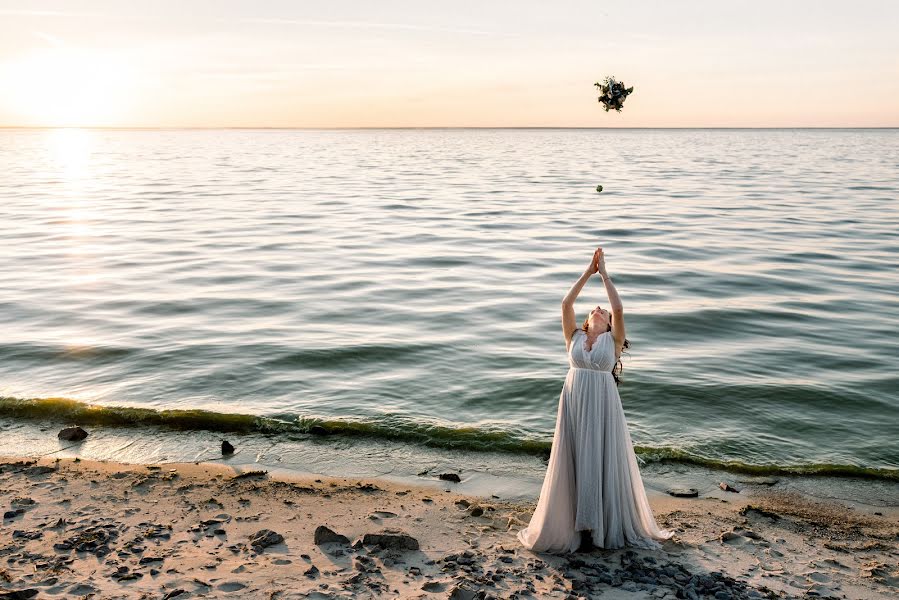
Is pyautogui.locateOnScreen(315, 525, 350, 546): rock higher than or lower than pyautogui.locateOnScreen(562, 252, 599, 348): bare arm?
lower

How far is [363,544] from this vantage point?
8570mm

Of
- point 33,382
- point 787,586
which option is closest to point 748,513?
point 787,586

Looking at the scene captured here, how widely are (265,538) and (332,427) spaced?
4408 mm

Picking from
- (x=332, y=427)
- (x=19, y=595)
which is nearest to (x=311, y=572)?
(x=19, y=595)

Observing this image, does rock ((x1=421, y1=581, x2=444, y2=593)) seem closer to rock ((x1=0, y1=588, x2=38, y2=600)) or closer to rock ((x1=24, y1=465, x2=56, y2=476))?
rock ((x1=0, y1=588, x2=38, y2=600))

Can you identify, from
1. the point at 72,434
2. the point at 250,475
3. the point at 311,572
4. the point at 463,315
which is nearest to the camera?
the point at 311,572

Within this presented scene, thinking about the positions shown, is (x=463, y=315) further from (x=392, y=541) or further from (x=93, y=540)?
(x=93, y=540)

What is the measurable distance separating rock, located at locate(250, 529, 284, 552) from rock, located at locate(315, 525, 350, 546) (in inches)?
15.1

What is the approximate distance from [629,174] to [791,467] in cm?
6420

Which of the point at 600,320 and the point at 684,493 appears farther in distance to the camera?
the point at 684,493

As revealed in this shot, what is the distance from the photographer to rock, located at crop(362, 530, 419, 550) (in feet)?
28.0

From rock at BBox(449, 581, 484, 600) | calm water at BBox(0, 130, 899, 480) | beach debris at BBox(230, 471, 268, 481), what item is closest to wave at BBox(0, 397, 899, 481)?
calm water at BBox(0, 130, 899, 480)

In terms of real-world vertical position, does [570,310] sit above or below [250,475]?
above

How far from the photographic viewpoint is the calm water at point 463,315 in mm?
13922
